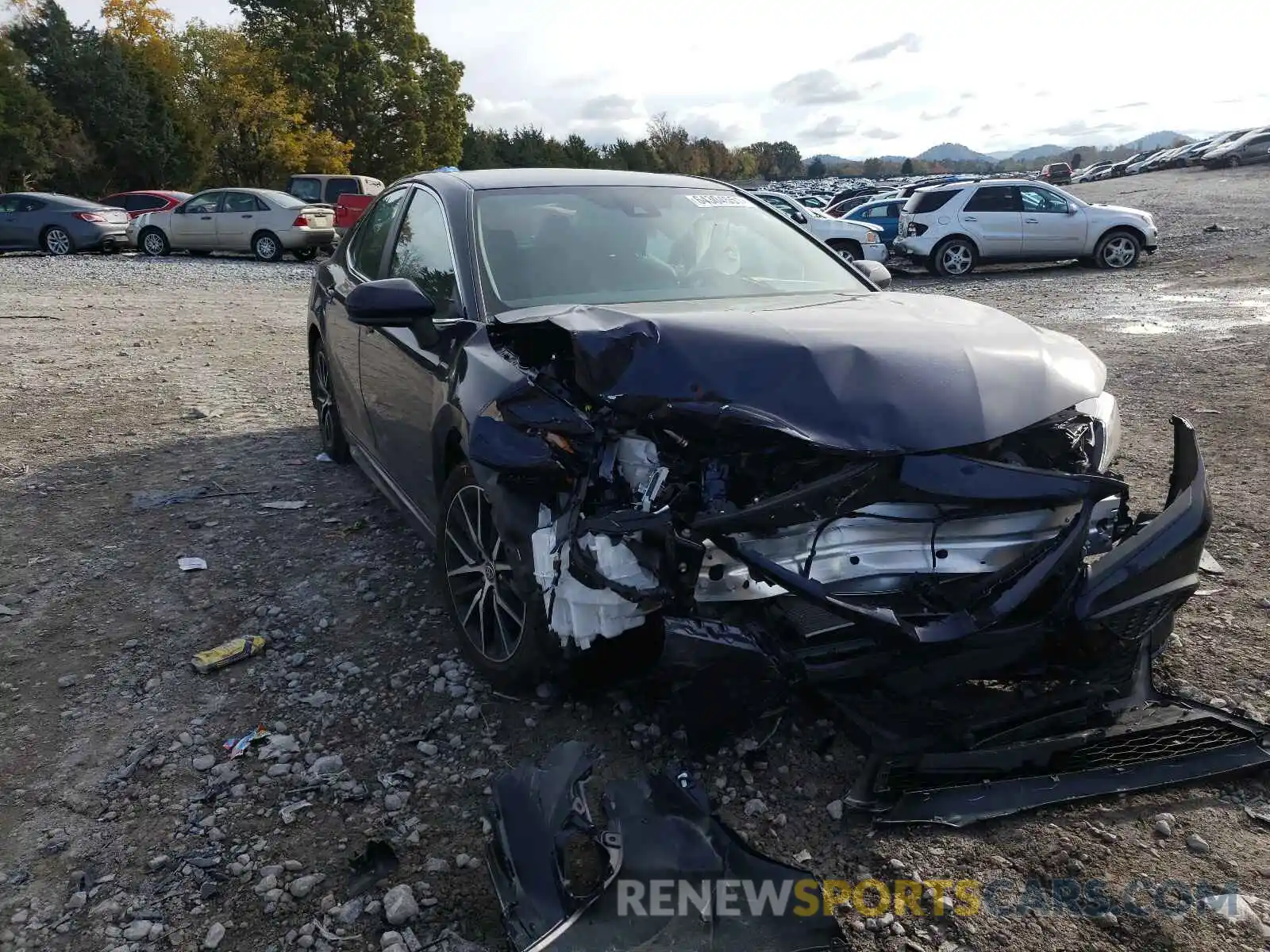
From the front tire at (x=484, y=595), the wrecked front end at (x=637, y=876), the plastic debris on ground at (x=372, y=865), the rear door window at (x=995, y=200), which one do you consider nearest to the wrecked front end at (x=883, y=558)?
the front tire at (x=484, y=595)

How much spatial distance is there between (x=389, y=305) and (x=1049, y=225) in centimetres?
1562

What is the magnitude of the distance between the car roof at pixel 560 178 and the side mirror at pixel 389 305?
77 centimetres

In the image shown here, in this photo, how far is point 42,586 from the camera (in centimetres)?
422

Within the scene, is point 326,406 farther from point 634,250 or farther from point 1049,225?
point 1049,225

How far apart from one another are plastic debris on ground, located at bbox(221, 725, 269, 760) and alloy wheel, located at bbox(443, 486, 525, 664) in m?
0.72

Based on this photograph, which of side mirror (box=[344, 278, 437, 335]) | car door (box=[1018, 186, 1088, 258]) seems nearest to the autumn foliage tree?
car door (box=[1018, 186, 1088, 258])

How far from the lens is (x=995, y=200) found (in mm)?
16469

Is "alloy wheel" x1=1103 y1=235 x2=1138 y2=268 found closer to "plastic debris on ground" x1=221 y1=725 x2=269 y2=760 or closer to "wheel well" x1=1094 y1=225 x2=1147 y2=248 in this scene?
"wheel well" x1=1094 y1=225 x2=1147 y2=248

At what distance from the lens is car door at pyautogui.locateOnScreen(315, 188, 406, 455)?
185 inches

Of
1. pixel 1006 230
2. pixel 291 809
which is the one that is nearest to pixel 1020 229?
pixel 1006 230

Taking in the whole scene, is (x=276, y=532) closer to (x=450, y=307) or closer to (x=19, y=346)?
(x=450, y=307)

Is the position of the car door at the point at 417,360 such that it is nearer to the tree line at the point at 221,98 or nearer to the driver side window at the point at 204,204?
the driver side window at the point at 204,204

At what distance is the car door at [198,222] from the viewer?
2062cm

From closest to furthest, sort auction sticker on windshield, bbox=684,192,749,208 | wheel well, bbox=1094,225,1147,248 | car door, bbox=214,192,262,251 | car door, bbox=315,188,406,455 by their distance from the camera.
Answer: auction sticker on windshield, bbox=684,192,749,208 → car door, bbox=315,188,406,455 → wheel well, bbox=1094,225,1147,248 → car door, bbox=214,192,262,251
